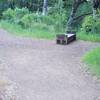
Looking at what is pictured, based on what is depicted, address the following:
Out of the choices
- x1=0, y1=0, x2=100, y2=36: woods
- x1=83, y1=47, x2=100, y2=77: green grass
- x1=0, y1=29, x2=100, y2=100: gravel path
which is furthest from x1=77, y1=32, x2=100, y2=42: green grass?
x1=83, y1=47, x2=100, y2=77: green grass

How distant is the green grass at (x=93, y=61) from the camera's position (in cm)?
889

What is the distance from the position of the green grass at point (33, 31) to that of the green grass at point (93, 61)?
4.31 meters

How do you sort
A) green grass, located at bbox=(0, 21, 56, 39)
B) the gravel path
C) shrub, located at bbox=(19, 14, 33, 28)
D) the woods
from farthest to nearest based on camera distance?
the woods, shrub, located at bbox=(19, 14, 33, 28), green grass, located at bbox=(0, 21, 56, 39), the gravel path

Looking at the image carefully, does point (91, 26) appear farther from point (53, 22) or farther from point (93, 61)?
point (93, 61)

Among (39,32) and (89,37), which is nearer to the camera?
(89,37)

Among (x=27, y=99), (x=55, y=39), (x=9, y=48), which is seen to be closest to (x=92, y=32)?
(x=55, y=39)

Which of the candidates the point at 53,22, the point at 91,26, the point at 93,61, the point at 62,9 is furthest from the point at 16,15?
the point at 93,61

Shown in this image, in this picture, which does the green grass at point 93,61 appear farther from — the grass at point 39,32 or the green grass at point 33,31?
the green grass at point 33,31

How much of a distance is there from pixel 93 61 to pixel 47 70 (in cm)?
140

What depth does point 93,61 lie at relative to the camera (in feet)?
31.9

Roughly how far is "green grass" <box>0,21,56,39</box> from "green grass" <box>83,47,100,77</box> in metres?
4.31

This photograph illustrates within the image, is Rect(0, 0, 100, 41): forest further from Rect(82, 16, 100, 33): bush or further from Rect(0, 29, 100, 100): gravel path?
Rect(0, 29, 100, 100): gravel path

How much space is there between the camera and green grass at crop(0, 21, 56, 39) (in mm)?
14752

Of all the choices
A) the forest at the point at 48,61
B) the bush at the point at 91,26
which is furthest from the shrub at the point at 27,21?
the bush at the point at 91,26
